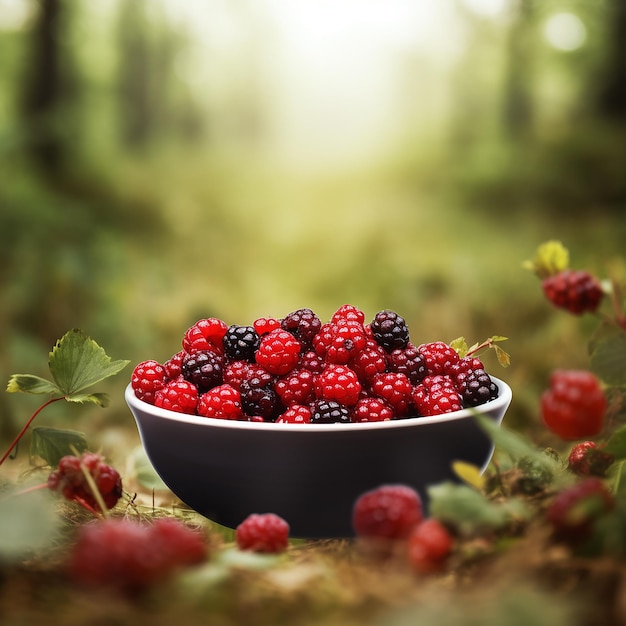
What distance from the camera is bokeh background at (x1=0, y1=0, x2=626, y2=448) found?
327cm

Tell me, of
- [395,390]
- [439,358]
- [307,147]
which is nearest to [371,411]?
[395,390]

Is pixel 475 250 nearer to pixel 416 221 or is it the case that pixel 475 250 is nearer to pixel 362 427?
pixel 416 221

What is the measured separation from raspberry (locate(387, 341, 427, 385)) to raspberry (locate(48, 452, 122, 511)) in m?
0.35

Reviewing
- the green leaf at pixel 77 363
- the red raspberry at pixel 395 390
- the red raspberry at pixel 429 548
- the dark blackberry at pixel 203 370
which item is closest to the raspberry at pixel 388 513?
the red raspberry at pixel 429 548

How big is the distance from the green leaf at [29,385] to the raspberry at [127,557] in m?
0.34

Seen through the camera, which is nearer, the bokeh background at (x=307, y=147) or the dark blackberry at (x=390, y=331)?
the dark blackberry at (x=390, y=331)

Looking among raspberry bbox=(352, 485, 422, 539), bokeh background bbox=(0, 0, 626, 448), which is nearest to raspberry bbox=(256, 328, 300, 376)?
raspberry bbox=(352, 485, 422, 539)

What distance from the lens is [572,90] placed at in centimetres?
367

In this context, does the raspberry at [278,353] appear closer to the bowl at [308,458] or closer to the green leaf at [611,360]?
the bowl at [308,458]

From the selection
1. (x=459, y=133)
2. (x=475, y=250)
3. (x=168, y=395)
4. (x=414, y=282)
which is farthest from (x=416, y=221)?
(x=168, y=395)

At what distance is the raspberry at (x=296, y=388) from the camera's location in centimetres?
87

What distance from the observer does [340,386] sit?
2.72ft

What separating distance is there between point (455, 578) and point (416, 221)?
2.88 meters

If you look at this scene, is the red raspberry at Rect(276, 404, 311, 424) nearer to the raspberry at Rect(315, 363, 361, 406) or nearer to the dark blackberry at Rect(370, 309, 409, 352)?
the raspberry at Rect(315, 363, 361, 406)
